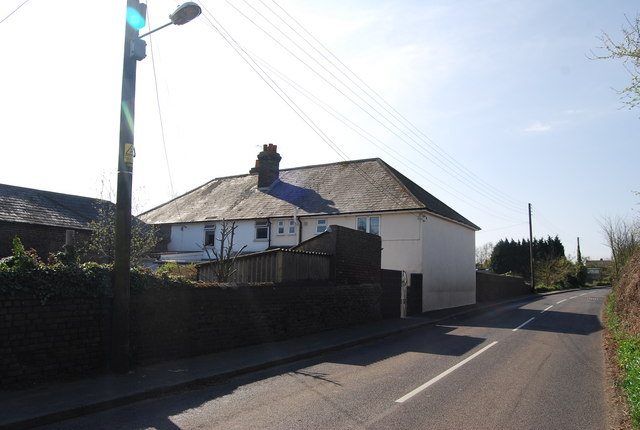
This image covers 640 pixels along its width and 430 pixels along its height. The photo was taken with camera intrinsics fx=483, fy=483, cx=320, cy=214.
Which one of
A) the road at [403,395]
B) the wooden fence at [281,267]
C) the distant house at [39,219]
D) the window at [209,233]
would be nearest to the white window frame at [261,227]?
the window at [209,233]

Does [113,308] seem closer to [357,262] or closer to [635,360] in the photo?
[635,360]

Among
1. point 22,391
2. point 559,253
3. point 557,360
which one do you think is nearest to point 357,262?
point 557,360

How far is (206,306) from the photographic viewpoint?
1016 cm

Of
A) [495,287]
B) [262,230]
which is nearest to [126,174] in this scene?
[262,230]

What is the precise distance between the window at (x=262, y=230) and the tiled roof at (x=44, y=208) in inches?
340

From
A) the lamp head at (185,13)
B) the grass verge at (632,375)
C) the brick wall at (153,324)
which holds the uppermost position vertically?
the lamp head at (185,13)

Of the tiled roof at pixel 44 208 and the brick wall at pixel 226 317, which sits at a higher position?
the tiled roof at pixel 44 208

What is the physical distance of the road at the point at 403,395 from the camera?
5.91 m

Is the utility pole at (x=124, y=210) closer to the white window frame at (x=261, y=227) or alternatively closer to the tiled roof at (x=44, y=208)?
the tiled roof at (x=44, y=208)

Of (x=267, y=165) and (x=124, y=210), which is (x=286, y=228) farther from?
(x=124, y=210)

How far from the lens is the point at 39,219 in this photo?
23.0m

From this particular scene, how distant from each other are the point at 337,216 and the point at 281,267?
12.3 metres

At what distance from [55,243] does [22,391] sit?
1846 cm

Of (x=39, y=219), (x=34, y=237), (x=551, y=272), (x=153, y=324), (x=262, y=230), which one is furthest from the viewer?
(x=551, y=272)
